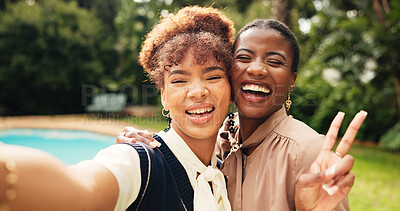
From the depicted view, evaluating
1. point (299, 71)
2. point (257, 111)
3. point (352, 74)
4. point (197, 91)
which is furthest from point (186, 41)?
point (299, 71)

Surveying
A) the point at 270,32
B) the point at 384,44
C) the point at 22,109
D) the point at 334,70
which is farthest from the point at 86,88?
the point at 270,32

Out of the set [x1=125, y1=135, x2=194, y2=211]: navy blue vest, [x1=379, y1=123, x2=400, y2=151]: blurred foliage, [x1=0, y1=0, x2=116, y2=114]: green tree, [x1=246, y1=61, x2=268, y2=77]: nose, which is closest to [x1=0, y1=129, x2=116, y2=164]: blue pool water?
[x1=0, y1=0, x2=116, y2=114]: green tree

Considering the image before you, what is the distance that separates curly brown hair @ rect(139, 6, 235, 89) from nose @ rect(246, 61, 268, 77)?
14cm

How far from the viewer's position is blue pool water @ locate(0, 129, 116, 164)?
11859 millimetres

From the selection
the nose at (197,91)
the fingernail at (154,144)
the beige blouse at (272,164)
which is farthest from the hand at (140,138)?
the beige blouse at (272,164)

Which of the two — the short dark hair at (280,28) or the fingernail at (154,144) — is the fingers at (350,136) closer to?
the short dark hair at (280,28)

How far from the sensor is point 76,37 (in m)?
17.2

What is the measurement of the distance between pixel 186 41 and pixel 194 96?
35 centimetres

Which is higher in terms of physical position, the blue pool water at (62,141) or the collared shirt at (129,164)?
the collared shirt at (129,164)

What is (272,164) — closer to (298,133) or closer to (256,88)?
(298,133)

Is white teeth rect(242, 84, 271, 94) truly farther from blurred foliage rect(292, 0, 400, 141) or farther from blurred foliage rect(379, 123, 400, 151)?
blurred foliage rect(379, 123, 400, 151)

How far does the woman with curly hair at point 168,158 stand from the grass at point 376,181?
14.3 ft

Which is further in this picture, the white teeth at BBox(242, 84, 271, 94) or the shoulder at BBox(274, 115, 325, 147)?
the white teeth at BBox(242, 84, 271, 94)

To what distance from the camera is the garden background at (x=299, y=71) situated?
850 cm
